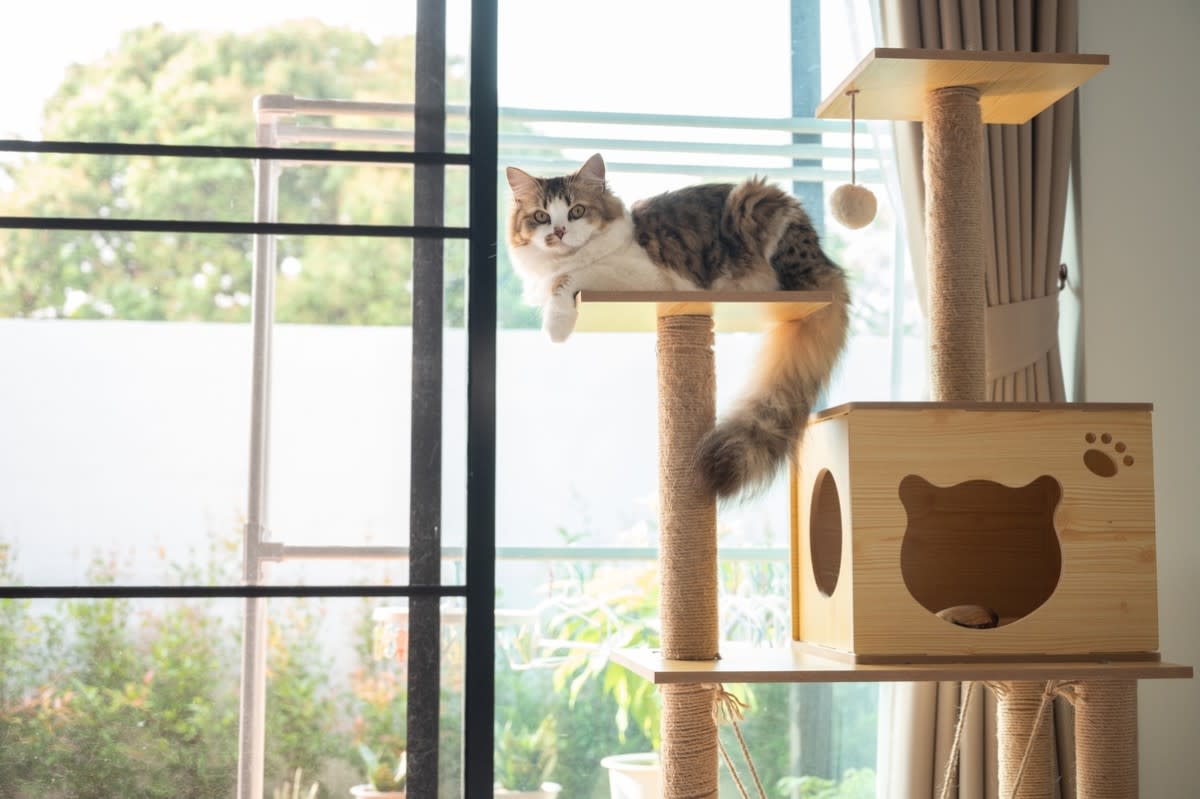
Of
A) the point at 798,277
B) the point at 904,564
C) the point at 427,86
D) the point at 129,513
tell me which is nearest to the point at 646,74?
the point at 427,86

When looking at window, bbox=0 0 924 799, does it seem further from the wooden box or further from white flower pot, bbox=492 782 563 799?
the wooden box

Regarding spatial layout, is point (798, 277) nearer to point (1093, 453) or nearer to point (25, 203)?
point (1093, 453)

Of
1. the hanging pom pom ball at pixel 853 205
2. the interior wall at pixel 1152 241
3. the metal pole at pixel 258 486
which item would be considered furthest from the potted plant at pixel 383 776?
the interior wall at pixel 1152 241

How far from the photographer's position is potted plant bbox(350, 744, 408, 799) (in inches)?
83.7

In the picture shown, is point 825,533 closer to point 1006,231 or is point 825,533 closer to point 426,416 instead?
point 426,416

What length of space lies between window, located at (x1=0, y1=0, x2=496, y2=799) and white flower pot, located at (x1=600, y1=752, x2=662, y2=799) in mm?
383

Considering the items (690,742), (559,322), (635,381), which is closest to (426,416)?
(559,322)

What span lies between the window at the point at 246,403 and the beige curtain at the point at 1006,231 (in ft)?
2.89

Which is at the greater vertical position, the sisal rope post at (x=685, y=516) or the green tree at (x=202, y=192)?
the green tree at (x=202, y=192)

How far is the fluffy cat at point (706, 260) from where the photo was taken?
1850mm

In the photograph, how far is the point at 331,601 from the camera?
2.12 meters

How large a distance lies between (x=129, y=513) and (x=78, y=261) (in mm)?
469

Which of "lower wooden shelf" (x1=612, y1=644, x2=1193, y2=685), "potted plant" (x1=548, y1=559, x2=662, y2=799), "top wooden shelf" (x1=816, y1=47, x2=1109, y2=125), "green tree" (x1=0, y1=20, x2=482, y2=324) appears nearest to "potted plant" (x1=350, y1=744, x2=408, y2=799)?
→ "potted plant" (x1=548, y1=559, x2=662, y2=799)

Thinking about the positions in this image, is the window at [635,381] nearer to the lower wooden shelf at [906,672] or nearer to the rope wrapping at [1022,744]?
the rope wrapping at [1022,744]
